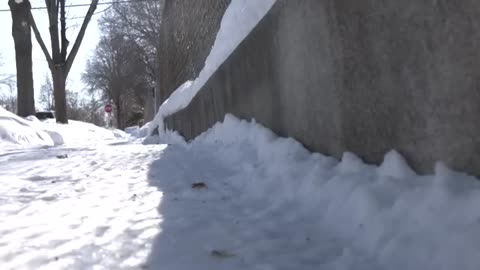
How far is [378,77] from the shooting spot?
260 cm

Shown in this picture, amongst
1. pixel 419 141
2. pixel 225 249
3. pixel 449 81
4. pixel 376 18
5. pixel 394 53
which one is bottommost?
pixel 225 249

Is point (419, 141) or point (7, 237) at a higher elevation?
point (419, 141)

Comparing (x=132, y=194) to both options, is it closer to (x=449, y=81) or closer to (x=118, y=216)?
(x=118, y=216)

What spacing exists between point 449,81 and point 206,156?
364 centimetres

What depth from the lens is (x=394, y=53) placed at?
2.45 metres

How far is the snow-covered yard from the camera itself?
201 centimetres

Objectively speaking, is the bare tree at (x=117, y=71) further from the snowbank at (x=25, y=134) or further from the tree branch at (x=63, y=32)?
the snowbank at (x=25, y=134)

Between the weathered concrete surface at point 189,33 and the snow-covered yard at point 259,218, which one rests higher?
the weathered concrete surface at point 189,33

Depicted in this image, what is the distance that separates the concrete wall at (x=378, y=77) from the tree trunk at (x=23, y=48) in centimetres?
1162

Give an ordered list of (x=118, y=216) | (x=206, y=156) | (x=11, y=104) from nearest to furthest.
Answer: (x=118, y=216), (x=206, y=156), (x=11, y=104)

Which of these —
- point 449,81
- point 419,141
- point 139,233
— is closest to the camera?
point 449,81

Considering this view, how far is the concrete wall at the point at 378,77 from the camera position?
206cm

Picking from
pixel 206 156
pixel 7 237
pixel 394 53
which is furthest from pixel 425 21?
pixel 206 156

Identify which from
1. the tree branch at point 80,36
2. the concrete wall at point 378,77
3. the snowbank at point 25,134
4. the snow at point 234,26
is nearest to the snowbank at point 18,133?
the snowbank at point 25,134
